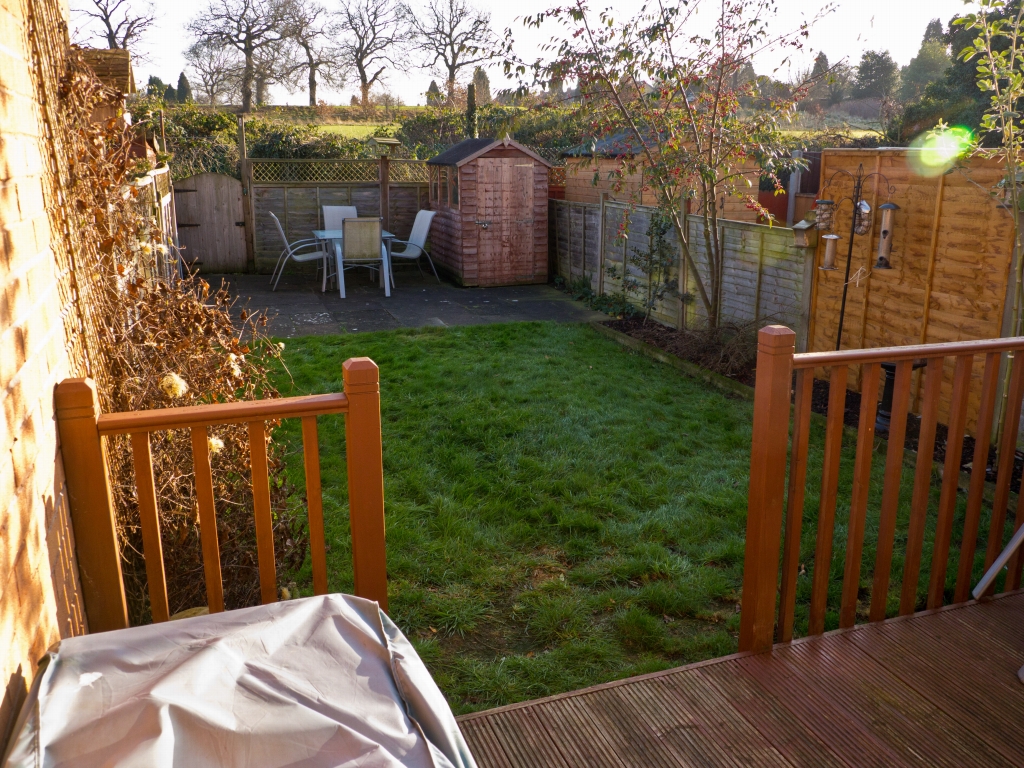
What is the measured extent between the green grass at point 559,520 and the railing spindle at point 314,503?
2.70ft

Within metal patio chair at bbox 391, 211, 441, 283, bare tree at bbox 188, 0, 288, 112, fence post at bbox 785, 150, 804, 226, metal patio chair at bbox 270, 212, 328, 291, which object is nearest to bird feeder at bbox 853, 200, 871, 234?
metal patio chair at bbox 391, 211, 441, 283

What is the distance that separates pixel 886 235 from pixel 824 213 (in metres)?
0.53

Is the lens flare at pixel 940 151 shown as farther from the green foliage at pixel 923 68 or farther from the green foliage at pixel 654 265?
the green foliage at pixel 923 68

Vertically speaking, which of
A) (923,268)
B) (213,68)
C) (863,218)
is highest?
(213,68)

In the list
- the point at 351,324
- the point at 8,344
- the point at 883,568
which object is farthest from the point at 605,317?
the point at 8,344

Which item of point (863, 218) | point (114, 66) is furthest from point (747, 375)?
point (114, 66)

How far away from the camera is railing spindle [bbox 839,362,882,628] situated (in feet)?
7.84

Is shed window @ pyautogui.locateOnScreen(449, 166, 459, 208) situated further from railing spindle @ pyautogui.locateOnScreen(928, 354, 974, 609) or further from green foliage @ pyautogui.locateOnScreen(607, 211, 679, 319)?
railing spindle @ pyautogui.locateOnScreen(928, 354, 974, 609)

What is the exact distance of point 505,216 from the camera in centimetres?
1068

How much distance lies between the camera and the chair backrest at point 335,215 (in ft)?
37.3

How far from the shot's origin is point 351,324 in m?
8.36

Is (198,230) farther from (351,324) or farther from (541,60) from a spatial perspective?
(541,60)

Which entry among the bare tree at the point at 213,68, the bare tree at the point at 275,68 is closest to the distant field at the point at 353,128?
the bare tree at the point at 275,68

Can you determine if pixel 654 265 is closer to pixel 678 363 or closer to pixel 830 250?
pixel 678 363
